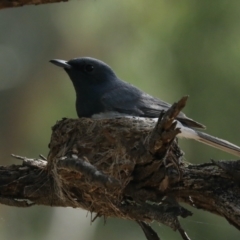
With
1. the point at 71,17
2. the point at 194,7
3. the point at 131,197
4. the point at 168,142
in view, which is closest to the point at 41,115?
the point at 71,17

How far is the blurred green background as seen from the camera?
429cm

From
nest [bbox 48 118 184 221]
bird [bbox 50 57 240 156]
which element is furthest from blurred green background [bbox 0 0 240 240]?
nest [bbox 48 118 184 221]

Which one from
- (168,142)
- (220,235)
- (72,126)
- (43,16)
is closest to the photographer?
(168,142)

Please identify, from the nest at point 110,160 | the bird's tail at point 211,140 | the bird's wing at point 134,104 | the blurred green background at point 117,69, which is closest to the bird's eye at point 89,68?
the bird's wing at point 134,104

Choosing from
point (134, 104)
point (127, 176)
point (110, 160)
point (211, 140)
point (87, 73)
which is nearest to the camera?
point (127, 176)

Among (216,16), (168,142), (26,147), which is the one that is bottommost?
(26,147)

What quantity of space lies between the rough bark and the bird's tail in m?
0.60

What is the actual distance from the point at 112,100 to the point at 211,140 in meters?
0.74

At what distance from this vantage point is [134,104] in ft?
13.0

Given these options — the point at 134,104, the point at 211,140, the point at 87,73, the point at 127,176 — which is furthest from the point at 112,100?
the point at 127,176

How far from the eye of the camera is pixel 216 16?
438cm

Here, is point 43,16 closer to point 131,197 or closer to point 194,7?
point 194,7

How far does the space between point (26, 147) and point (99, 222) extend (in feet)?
3.39

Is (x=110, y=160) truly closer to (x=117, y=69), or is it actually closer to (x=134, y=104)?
(x=134, y=104)
